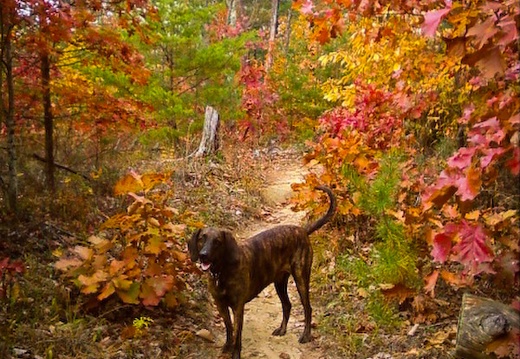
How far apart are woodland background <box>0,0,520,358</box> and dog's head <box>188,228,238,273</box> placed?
0.61m

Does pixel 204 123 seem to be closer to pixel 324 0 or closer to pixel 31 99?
pixel 31 99

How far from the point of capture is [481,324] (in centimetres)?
349

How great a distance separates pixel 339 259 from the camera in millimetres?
6184

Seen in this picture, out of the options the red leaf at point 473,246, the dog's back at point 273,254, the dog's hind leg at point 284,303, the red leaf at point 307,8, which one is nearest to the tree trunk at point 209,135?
the dog's hind leg at point 284,303

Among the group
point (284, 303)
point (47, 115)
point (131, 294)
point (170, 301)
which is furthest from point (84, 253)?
point (47, 115)

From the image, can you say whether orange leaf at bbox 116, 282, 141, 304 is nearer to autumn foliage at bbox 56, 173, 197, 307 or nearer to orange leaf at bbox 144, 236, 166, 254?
autumn foliage at bbox 56, 173, 197, 307

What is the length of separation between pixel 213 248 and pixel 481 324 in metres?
2.03

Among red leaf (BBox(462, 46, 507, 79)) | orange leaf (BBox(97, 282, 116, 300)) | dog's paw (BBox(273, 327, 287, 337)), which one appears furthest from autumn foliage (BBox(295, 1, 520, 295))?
orange leaf (BBox(97, 282, 116, 300))

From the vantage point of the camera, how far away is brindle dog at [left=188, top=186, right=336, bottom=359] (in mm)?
4023

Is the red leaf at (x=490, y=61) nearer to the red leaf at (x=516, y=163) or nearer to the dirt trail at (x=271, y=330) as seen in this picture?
the red leaf at (x=516, y=163)

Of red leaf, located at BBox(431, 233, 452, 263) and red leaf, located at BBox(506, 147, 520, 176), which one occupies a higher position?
red leaf, located at BBox(506, 147, 520, 176)

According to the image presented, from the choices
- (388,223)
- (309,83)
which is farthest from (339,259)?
(309,83)

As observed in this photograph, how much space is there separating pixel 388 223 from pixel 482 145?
10.3 feet

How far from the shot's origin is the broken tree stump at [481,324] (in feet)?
11.1
